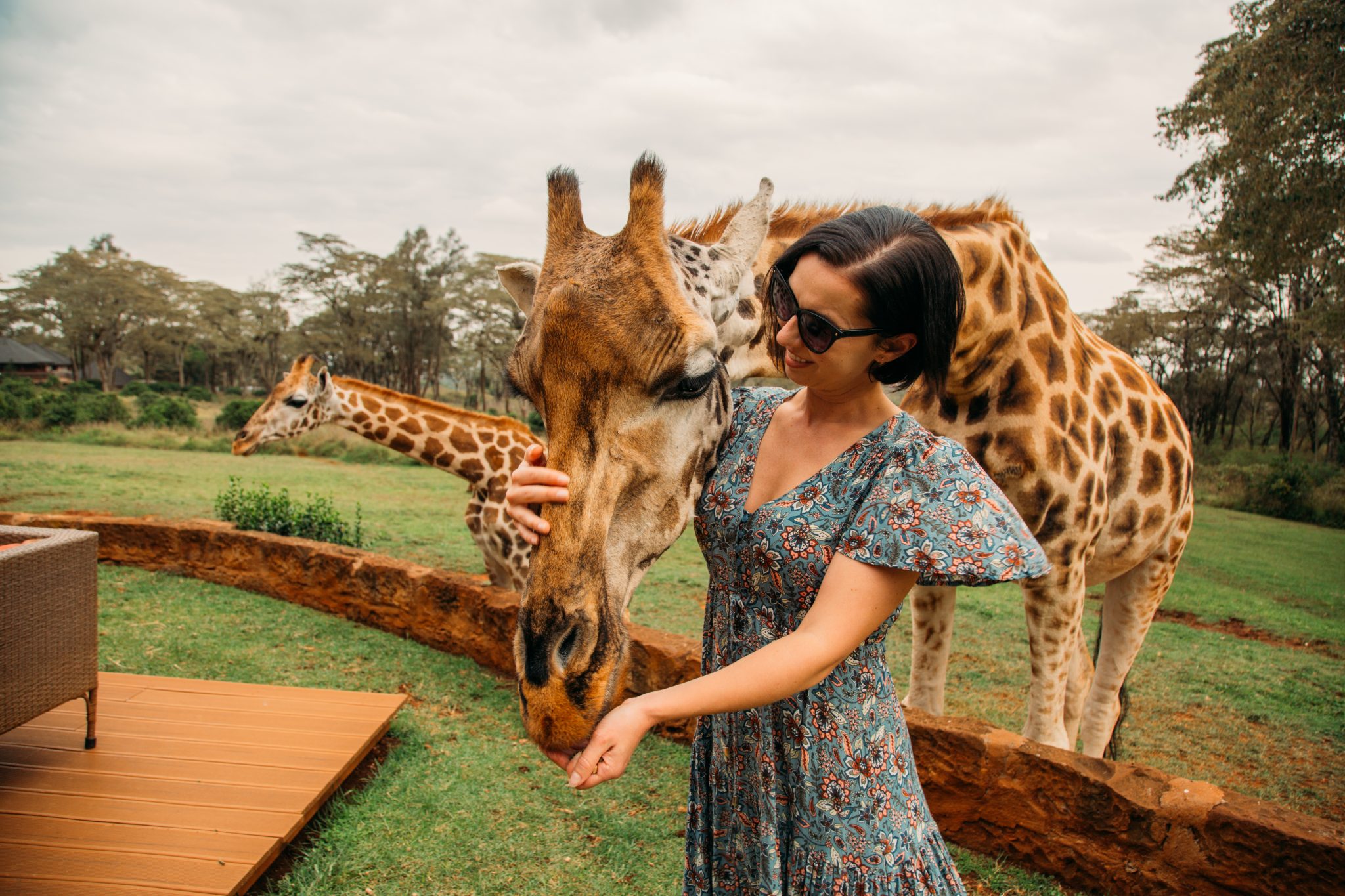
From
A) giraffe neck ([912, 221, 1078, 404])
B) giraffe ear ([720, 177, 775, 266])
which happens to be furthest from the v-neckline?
giraffe neck ([912, 221, 1078, 404])

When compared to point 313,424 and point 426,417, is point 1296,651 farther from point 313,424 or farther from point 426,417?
point 313,424

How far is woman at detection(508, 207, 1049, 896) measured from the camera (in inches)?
48.2

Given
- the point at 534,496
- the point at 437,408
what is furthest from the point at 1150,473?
the point at 437,408

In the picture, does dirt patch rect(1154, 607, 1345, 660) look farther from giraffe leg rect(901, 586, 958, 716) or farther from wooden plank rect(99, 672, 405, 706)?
wooden plank rect(99, 672, 405, 706)

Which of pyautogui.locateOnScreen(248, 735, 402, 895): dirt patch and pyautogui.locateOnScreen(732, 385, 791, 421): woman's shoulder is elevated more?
pyautogui.locateOnScreen(732, 385, 791, 421): woman's shoulder

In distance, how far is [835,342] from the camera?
1339mm

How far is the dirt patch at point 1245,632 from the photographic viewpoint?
23.8 feet

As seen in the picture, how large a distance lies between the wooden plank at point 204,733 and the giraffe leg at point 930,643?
109 inches

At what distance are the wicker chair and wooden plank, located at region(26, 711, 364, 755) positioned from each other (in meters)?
0.17

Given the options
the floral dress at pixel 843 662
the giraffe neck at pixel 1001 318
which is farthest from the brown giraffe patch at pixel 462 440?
the floral dress at pixel 843 662

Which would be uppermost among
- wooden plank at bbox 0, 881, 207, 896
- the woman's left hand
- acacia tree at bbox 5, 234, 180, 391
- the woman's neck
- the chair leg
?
acacia tree at bbox 5, 234, 180, 391

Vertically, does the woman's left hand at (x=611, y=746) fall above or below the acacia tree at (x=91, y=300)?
below

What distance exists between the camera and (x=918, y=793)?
1483 mm

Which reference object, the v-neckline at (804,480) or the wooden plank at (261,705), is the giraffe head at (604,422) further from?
the wooden plank at (261,705)
